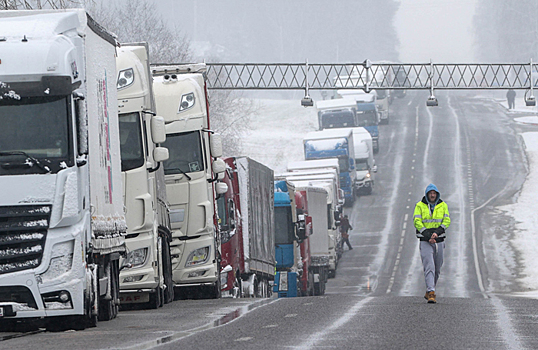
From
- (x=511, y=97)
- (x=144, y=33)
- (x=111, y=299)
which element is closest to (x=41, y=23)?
(x=111, y=299)

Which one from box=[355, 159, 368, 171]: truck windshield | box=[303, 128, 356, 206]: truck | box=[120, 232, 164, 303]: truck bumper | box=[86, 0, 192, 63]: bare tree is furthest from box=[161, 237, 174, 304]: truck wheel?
box=[355, 159, 368, 171]: truck windshield

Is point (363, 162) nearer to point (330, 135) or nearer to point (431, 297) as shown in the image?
point (330, 135)

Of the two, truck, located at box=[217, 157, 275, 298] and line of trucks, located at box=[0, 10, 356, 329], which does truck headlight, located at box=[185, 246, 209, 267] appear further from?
truck, located at box=[217, 157, 275, 298]

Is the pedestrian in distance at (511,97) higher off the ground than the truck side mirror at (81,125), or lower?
higher

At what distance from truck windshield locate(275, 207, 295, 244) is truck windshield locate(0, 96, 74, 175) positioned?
16400 millimetres

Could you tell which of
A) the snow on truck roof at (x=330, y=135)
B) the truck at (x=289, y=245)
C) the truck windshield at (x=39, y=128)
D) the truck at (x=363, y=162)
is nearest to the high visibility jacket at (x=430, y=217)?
the truck windshield at (x=39, y=128)

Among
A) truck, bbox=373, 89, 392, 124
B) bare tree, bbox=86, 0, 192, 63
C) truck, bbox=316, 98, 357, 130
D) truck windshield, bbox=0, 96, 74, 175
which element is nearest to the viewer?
truck windshield, bbox=0, 96, 74, 175

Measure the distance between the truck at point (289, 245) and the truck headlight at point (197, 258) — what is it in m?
8.02

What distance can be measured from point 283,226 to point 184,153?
9.48 m

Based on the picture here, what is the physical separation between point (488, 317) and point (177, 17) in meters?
171

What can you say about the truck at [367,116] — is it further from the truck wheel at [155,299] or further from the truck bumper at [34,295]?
the truck bumper at [34,295]

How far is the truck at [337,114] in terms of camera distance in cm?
6800

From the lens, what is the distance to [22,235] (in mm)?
10836

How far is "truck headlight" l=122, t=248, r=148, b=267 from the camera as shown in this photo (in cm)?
1494
